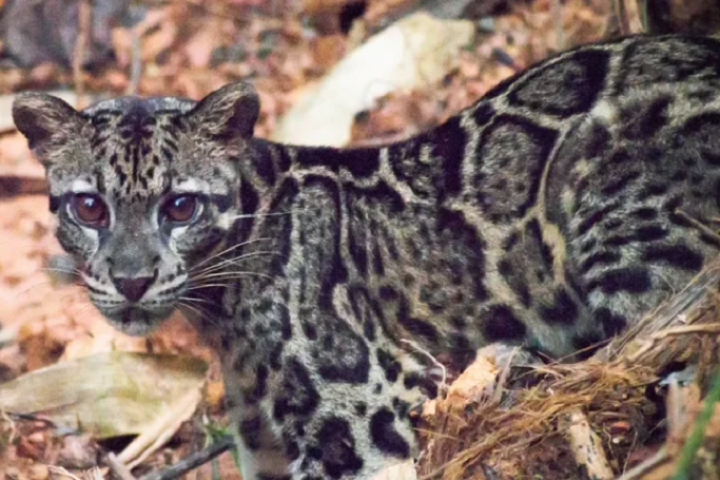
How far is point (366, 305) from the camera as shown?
532cm

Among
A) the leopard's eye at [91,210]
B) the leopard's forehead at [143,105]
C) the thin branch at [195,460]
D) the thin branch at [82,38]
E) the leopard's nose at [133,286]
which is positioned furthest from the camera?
the thin branch at [82,38]

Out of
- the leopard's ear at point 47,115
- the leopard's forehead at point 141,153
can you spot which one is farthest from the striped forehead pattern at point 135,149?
the leopard's ear at point 47,115

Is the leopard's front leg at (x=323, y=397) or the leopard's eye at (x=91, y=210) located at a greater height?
the leopard's eye at (x=91, y=210)

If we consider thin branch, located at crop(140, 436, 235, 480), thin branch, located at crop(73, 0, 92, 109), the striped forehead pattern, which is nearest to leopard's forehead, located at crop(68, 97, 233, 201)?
the striped forehead pattern

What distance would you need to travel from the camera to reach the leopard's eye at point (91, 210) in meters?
4.93

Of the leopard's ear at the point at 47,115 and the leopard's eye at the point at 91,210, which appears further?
the leopard's ear at the point at 47,115

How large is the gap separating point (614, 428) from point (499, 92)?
2.01 meters

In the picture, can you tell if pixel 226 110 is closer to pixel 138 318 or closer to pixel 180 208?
pixel 180 208

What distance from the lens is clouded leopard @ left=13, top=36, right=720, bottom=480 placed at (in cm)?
484

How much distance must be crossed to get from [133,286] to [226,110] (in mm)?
979

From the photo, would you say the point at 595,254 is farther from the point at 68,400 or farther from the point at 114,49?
the point at 114,49

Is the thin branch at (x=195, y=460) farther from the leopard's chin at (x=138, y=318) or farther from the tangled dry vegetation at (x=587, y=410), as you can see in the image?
the tangled dry vegetation at (x=587, y=410)

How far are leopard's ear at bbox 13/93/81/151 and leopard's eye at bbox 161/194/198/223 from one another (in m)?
0.60

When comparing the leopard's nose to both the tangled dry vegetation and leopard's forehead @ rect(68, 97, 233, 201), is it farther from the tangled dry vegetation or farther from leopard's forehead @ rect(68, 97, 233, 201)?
the tangled dry vegetation
